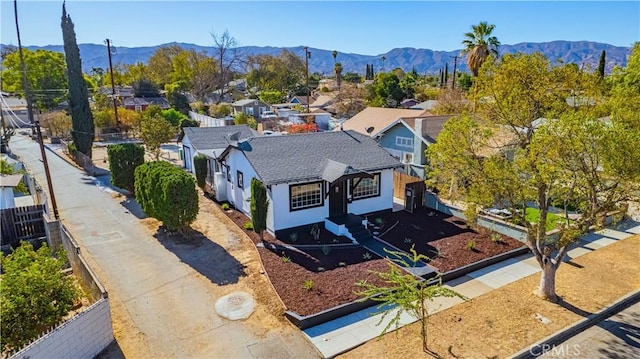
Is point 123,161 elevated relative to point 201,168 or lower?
elevated

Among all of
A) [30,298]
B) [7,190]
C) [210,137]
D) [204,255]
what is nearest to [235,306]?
[204,255]

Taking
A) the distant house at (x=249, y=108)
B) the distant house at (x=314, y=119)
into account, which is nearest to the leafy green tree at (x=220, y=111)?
the distant house at (x=249, y=108)

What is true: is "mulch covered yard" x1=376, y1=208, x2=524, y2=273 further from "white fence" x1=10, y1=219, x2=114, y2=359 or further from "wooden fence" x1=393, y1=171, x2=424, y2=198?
"white fence" x1=10, y1=219, x2=114, y2=359

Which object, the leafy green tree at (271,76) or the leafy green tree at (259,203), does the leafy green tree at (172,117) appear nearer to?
the leafy green tree at (259,203)

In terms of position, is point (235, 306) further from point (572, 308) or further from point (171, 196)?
point (572, 308)

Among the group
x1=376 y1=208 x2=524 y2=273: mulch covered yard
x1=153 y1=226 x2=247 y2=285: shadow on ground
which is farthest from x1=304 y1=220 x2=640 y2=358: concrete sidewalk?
x1=153 y1=226 x2=247 y2=285: shadow on ground

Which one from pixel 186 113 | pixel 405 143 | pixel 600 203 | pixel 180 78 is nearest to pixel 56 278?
pixel 600 203
